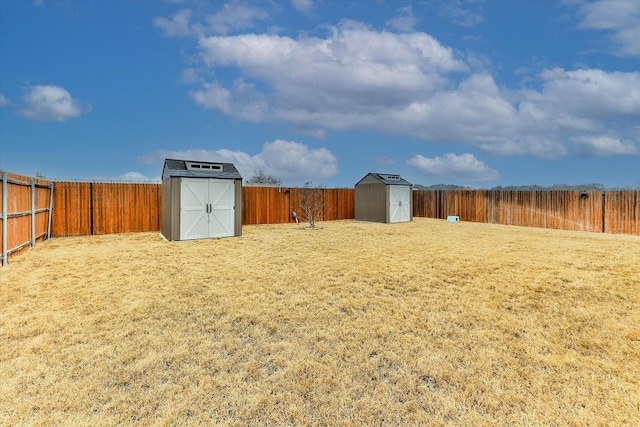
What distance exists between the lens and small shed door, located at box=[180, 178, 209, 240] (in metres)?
10.2

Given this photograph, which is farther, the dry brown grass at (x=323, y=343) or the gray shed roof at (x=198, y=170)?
the gray shed roof at (x=198, y=170)

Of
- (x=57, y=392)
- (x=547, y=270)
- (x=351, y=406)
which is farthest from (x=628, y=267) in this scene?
(x=57, y=392)

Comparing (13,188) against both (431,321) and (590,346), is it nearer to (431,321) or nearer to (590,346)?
(431,321)

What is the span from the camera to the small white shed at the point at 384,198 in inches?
634

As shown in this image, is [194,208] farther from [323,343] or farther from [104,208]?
[323,343]

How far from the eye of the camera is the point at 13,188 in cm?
729

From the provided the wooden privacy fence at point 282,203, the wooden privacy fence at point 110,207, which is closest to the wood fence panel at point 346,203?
the wooden privacy fence at point 282,203

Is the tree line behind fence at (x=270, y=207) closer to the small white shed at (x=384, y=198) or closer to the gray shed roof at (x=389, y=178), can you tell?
the small white shed at (x=384, y=198)

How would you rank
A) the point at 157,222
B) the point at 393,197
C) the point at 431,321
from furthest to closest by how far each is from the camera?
the point at 393,197, the point at 157,222, the point at 431,321

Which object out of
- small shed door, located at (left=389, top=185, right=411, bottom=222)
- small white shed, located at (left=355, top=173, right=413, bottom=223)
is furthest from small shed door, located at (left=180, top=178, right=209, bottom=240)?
small shed door, located at (left=389, top=185, right=411, bottom=222)

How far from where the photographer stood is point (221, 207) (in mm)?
10953

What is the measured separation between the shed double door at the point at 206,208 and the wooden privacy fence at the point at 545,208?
1263cm

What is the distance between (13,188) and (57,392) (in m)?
7.00

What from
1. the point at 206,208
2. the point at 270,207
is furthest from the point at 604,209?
the point at 206,208
